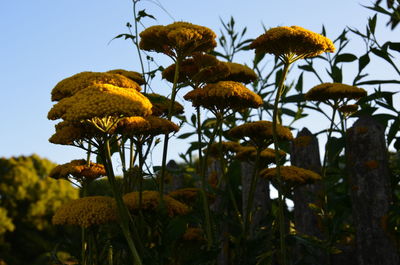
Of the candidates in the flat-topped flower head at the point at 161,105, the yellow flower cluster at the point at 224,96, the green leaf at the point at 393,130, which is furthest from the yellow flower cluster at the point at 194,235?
the green leaf at the point at 393,130

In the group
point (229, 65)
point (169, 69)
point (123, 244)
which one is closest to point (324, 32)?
point (229, 65)

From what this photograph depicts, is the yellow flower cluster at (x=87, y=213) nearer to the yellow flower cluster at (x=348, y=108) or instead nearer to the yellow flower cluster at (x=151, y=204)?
the yellow flower cluster at (x=151, y=204)

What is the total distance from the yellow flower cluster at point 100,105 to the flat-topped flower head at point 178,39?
75cm

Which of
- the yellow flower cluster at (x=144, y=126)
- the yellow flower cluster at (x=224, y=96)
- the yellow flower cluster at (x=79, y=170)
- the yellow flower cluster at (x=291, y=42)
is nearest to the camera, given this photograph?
the yellow flower cluster at (x=144, y=126)

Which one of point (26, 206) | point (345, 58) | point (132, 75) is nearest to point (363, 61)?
point (345, 58)

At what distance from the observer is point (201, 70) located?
3.67 meters

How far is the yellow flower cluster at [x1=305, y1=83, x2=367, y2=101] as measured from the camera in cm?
404

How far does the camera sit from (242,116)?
5945 mm

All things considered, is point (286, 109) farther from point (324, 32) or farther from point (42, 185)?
point (42, 185)

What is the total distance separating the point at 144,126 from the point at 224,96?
617mm

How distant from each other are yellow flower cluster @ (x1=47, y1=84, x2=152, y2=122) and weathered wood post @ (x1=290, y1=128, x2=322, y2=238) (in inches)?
116

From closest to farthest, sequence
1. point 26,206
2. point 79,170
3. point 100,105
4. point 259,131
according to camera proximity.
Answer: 1. point 100,105
2. point 79,170
3. point 259,131
4. point 26,206

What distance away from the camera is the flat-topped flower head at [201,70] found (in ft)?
11.9

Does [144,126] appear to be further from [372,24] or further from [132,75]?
[372,24]
